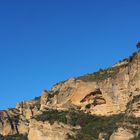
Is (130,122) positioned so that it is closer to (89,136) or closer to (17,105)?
(89,136)

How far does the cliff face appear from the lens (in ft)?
378

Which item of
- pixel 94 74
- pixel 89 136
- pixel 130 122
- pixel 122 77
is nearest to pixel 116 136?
pixel 130 122

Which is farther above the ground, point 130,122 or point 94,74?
point 94,74

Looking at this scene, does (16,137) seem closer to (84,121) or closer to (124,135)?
(84,121)

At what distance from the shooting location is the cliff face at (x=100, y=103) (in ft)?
378

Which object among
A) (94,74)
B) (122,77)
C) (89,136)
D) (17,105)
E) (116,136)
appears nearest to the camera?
(116,136)

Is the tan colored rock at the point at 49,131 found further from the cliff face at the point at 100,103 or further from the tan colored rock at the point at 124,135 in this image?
the tan colored rock at the point at 124,135

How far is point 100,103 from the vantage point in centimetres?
13500

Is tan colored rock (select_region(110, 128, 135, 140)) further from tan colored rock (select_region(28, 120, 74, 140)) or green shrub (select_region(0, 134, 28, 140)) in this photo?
green shrub (select_region(0, 134, 28, 140))

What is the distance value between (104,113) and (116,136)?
25.1 metres

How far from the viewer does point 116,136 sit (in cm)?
10850

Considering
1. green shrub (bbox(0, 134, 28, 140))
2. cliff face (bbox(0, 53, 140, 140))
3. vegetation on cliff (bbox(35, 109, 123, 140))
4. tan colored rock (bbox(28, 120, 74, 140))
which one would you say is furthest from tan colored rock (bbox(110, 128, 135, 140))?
green shrub (bbox(0, 134, 28, 140))

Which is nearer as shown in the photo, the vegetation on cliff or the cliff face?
the cliff face

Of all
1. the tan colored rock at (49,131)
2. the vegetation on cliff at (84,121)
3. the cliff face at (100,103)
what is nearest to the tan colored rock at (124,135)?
the cliff face at (100,103)
